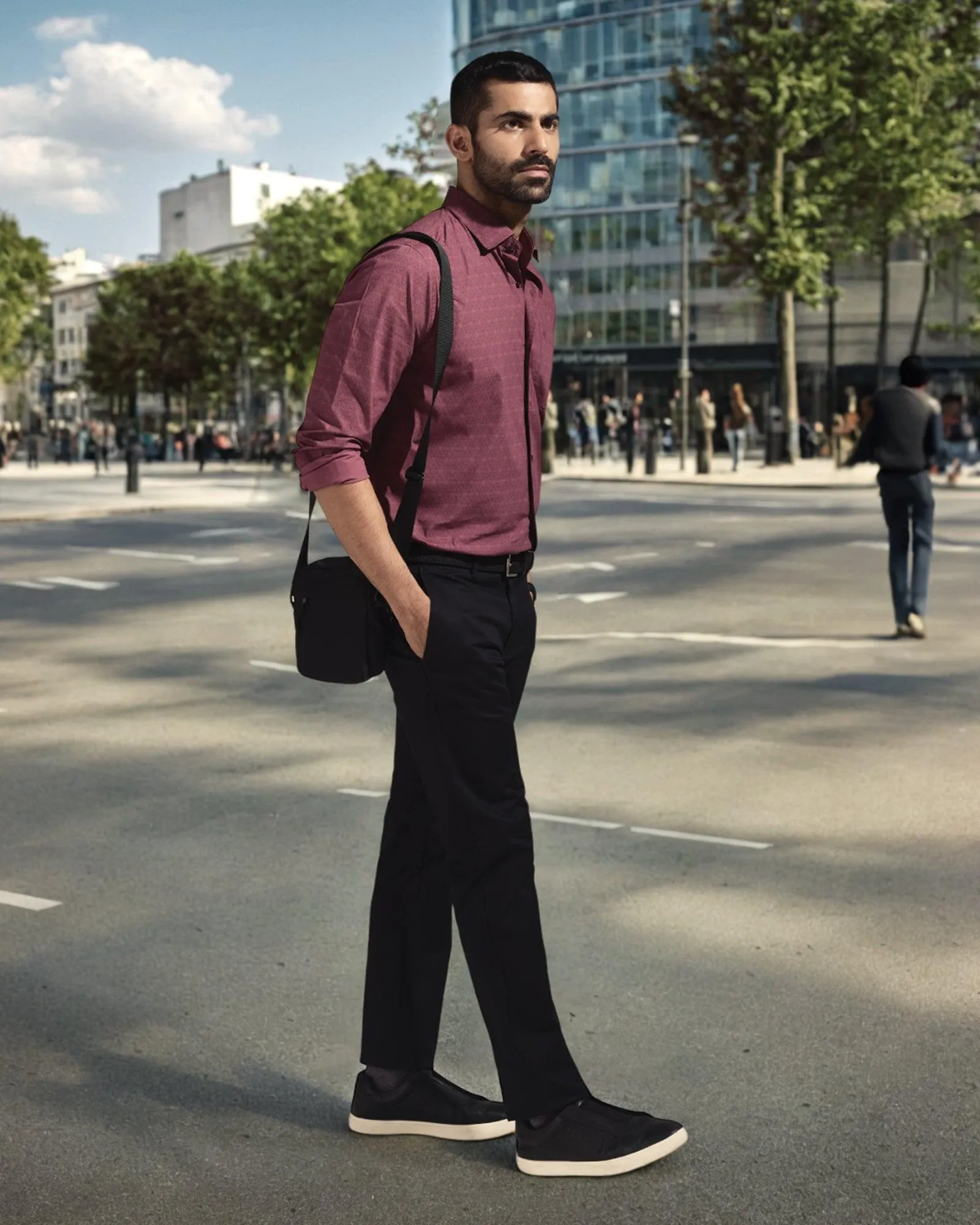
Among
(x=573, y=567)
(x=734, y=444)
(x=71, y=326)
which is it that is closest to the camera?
(x=573, y=567)

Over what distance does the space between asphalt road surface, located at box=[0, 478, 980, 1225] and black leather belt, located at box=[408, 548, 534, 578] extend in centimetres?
A: 110

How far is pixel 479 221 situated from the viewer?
3.26m

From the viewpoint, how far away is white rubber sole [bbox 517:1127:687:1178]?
327 centimetres

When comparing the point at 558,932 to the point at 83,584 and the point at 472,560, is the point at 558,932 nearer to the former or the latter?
the point at 472,560

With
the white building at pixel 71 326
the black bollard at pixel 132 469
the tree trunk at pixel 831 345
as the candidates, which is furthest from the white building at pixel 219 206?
the black bollard at pixel 132 469

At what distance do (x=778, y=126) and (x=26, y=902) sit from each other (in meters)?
39.4

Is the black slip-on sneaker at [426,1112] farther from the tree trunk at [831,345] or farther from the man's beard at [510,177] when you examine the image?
the tree trunk at [831,345]

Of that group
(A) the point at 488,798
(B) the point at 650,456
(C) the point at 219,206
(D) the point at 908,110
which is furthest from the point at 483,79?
(C) the point at 219,206

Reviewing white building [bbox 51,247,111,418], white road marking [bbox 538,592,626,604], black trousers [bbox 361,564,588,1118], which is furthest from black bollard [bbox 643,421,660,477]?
white building [bbox 51,247,111,418]

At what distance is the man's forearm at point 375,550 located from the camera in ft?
10.1

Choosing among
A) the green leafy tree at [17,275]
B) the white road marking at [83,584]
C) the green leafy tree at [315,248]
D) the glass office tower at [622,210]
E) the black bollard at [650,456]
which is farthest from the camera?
the glass office tower at [622,210]

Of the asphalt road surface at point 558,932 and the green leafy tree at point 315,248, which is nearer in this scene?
the asphalt road surface at point 558,932

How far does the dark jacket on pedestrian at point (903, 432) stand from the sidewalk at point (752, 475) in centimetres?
2130

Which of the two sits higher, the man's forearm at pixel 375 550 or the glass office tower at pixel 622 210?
the glass office tower at pixel 622 210
